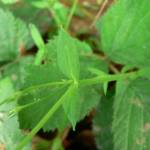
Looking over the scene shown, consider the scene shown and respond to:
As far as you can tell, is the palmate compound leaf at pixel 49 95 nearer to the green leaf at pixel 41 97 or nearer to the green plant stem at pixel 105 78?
the green leaf at pixel 41 97

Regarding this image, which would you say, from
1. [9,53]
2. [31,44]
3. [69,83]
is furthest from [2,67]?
[69,83]

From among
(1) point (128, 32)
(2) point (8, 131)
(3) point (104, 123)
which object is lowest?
(3) point (104, 123)

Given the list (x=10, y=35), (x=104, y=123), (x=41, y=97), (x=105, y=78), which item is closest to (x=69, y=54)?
(x=105, y=78)

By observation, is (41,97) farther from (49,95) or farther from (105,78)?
(105,78)

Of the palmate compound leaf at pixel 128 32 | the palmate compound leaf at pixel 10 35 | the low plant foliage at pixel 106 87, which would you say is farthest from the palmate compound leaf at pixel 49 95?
the palmate compound leaf at pixel 10 35

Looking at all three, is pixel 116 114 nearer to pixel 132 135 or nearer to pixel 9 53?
pixel 132 135

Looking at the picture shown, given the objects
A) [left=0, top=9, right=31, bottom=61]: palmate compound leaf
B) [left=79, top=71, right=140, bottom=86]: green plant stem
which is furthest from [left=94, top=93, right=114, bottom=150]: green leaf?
[left=0, top=9, right=31, bottom=61]: palmate compound leaf

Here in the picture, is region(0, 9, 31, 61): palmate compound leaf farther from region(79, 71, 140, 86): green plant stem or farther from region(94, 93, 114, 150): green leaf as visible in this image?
region(79, 71, 140, 86): green plant stem
